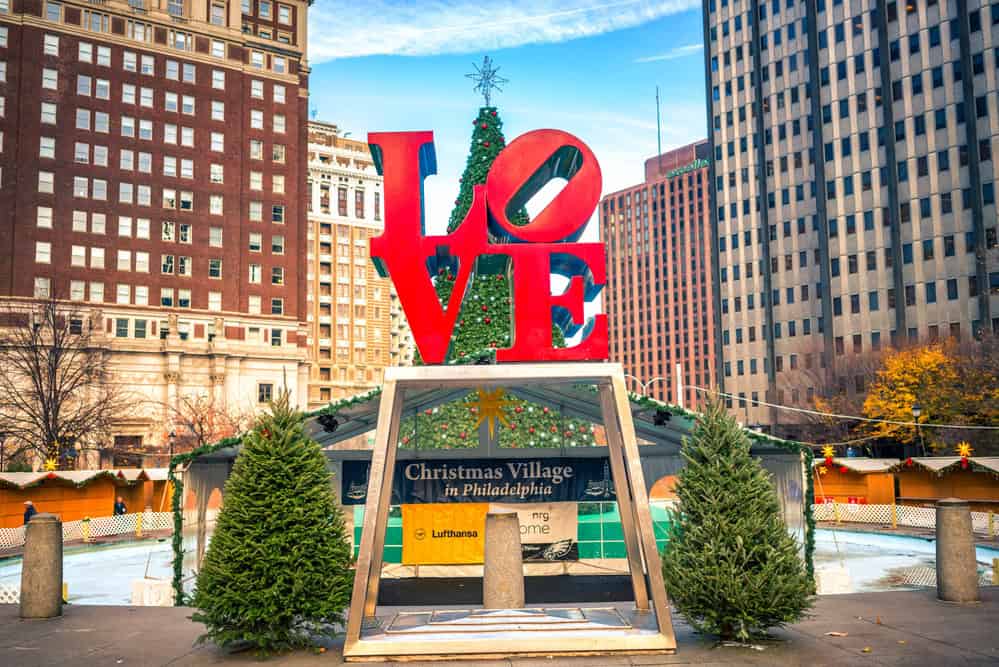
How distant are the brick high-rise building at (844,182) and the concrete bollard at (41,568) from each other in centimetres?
8002

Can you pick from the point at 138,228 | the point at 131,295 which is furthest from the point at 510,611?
the point at 138,228

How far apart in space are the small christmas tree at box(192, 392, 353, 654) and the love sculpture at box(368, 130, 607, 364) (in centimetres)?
291

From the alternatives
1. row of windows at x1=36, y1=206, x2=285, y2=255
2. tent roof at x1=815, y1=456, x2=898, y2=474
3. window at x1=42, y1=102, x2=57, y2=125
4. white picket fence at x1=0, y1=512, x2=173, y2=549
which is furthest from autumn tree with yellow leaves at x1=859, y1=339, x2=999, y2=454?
window at x1=42, y1=102, x2=57, y2=125

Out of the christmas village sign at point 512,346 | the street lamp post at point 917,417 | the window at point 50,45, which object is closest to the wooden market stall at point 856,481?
the street lamp post at point 917,417

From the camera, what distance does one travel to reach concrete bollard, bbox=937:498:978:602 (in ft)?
51.4

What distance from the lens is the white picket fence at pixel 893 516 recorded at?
111ft

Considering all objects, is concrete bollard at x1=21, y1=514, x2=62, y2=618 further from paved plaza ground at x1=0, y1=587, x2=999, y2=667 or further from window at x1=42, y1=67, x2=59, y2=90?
window at x1=42, y1=67, x2=59, y2=90

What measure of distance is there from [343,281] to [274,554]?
129 metres

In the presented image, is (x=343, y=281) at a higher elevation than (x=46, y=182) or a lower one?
lower

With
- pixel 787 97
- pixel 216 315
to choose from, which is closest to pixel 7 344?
pixel 216 315

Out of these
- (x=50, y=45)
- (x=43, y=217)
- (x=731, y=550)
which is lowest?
(x=731, y=550)

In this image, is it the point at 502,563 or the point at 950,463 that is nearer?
the point at 502,563

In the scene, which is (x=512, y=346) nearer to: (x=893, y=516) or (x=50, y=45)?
(x=893, y=516)

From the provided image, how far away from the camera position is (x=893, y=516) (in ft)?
122
